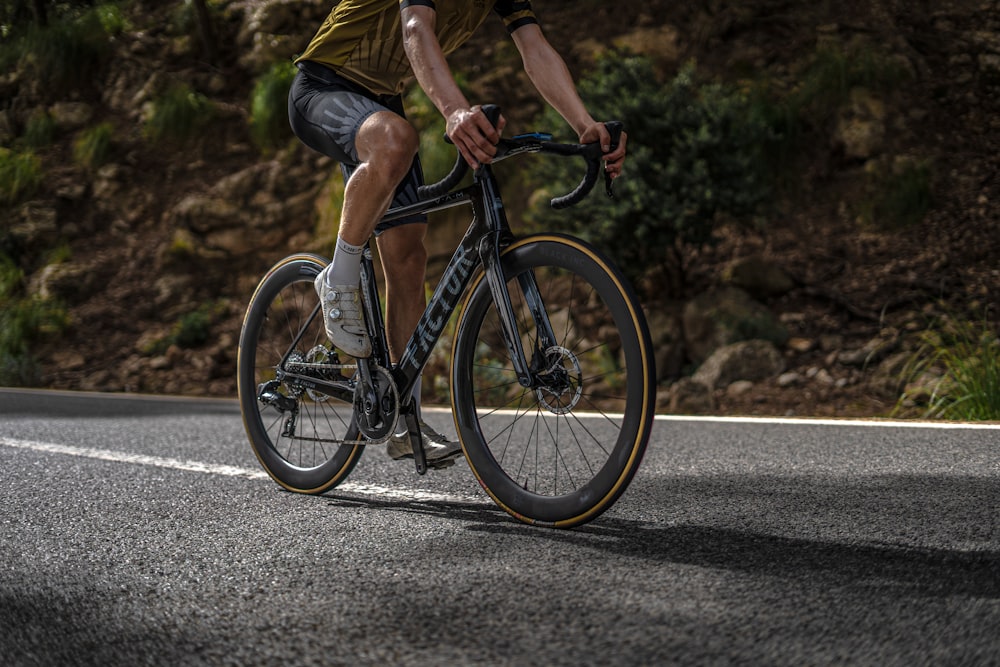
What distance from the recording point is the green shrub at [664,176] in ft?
23.0

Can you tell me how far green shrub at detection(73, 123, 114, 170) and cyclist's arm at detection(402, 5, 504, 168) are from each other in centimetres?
1097

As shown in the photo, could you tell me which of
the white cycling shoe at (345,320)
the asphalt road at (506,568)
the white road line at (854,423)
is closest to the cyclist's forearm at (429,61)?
the white cycling shoe at (345,320)

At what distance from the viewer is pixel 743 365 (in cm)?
693

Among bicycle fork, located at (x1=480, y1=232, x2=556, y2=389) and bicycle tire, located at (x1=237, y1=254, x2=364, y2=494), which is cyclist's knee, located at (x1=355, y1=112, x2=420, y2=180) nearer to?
bicycle fork, located at (x1=480, y1=232, x2=556, y2=389)

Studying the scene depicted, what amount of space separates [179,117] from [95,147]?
3.98 ft

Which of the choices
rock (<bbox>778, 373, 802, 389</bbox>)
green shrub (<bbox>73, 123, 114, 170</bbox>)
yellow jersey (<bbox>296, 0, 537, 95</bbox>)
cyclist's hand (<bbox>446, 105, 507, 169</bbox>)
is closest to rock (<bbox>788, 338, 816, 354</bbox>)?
rock (<bbox>778, 373, 802, 389</bbox>)

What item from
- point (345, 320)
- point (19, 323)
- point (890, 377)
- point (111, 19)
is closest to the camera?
point (345, 320)

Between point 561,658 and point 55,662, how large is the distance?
909 mm

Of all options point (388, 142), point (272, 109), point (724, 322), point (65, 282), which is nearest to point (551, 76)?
point (388, 142)

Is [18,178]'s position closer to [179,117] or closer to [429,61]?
[179,117]

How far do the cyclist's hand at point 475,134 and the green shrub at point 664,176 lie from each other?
14.9 ft

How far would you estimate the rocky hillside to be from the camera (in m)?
7.37

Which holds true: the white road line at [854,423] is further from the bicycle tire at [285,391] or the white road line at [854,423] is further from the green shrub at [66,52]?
the green shrub at [66,52]

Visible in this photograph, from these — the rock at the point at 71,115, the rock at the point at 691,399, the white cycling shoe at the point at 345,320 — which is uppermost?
the rock at the point at 71,115
